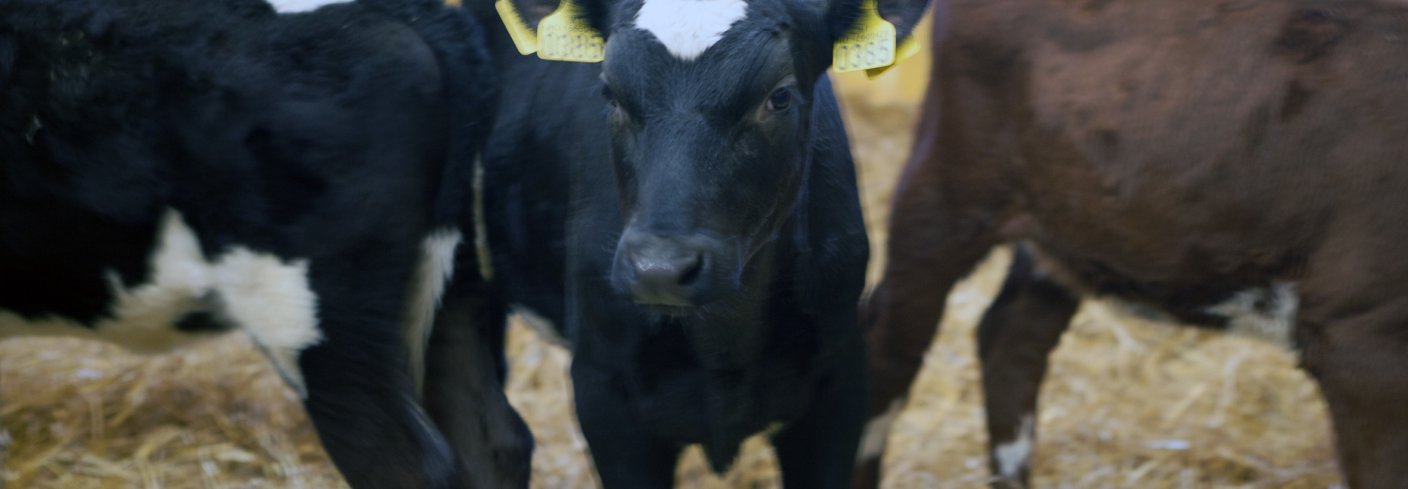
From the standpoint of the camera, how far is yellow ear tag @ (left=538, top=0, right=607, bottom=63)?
291 centimetres

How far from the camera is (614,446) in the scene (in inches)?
119

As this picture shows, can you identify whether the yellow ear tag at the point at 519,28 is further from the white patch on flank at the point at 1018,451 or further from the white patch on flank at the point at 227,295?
Answer: the white patch on flank at the point at 1018,451

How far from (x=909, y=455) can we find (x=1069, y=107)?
55.4 inches

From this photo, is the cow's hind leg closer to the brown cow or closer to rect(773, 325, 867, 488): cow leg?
rect(773, 325, 867, 488): cow leg

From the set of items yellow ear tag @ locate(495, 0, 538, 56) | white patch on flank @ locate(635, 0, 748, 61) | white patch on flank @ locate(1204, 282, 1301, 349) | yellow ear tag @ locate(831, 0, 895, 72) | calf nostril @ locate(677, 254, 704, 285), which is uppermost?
white patch on flank @ locate(635, 0, 748, 61)

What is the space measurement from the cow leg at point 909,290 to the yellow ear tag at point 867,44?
113 centimetres

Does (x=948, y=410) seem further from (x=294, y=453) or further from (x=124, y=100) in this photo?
(x=124, y=100)

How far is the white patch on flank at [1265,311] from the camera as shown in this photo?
3482 millimetres

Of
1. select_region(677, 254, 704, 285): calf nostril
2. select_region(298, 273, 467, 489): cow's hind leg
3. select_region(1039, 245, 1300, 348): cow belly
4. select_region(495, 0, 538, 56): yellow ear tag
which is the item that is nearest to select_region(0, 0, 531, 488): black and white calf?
select_region(298, 273, 467, 489): cow's hind leg

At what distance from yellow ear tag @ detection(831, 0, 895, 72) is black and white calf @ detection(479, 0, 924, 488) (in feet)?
0.08

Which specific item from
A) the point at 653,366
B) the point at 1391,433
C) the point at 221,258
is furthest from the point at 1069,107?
the point at 221,258

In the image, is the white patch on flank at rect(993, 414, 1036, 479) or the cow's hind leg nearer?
the cow's hind leg

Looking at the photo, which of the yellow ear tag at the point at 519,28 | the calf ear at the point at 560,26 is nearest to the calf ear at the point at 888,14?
the calf ear at the point at 560,26

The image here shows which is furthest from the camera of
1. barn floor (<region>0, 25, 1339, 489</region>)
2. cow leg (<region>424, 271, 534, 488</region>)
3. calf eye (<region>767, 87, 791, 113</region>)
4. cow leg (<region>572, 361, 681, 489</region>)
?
barn floor (<region>0, 25, 1339, 489</region>)
